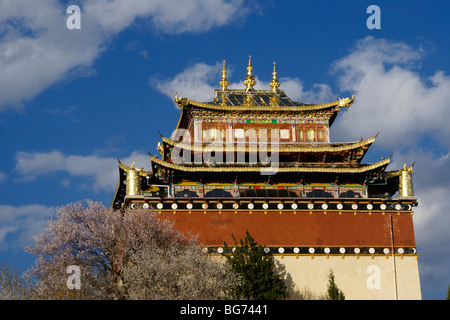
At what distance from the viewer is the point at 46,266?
38.1 meters

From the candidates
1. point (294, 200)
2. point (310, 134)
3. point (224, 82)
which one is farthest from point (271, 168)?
point (224, 82)

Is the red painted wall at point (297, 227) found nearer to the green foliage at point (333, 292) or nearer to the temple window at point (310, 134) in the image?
the green foliage at point (333, 292)

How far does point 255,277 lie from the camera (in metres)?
35.5

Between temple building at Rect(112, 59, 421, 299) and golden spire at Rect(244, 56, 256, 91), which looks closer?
temple building at Rect(112, 59, 421, 299)

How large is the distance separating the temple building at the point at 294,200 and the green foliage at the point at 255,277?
12.5 feet

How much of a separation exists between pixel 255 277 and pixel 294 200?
24.9 ft

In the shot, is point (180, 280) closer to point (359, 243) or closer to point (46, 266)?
point (46, 266)

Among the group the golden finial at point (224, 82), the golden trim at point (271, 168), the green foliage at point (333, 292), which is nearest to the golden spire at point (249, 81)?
the golden finial at point (224, 82)

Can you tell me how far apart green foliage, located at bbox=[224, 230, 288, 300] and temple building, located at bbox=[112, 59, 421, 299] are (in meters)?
3.82

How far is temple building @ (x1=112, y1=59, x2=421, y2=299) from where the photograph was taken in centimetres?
4078

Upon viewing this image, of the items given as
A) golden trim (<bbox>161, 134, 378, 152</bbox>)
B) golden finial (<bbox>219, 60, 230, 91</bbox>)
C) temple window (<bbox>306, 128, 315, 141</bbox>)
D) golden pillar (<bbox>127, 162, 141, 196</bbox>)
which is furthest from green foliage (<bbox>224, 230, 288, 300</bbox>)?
golden finial (<bbox>219, 60, 230, 91</bbox>)

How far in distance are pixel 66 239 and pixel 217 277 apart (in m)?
9.13

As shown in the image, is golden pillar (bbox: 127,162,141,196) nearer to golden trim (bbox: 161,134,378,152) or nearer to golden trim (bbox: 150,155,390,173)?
golden trim (bbox: 150,155,390,173)

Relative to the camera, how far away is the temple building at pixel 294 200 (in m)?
40.8
